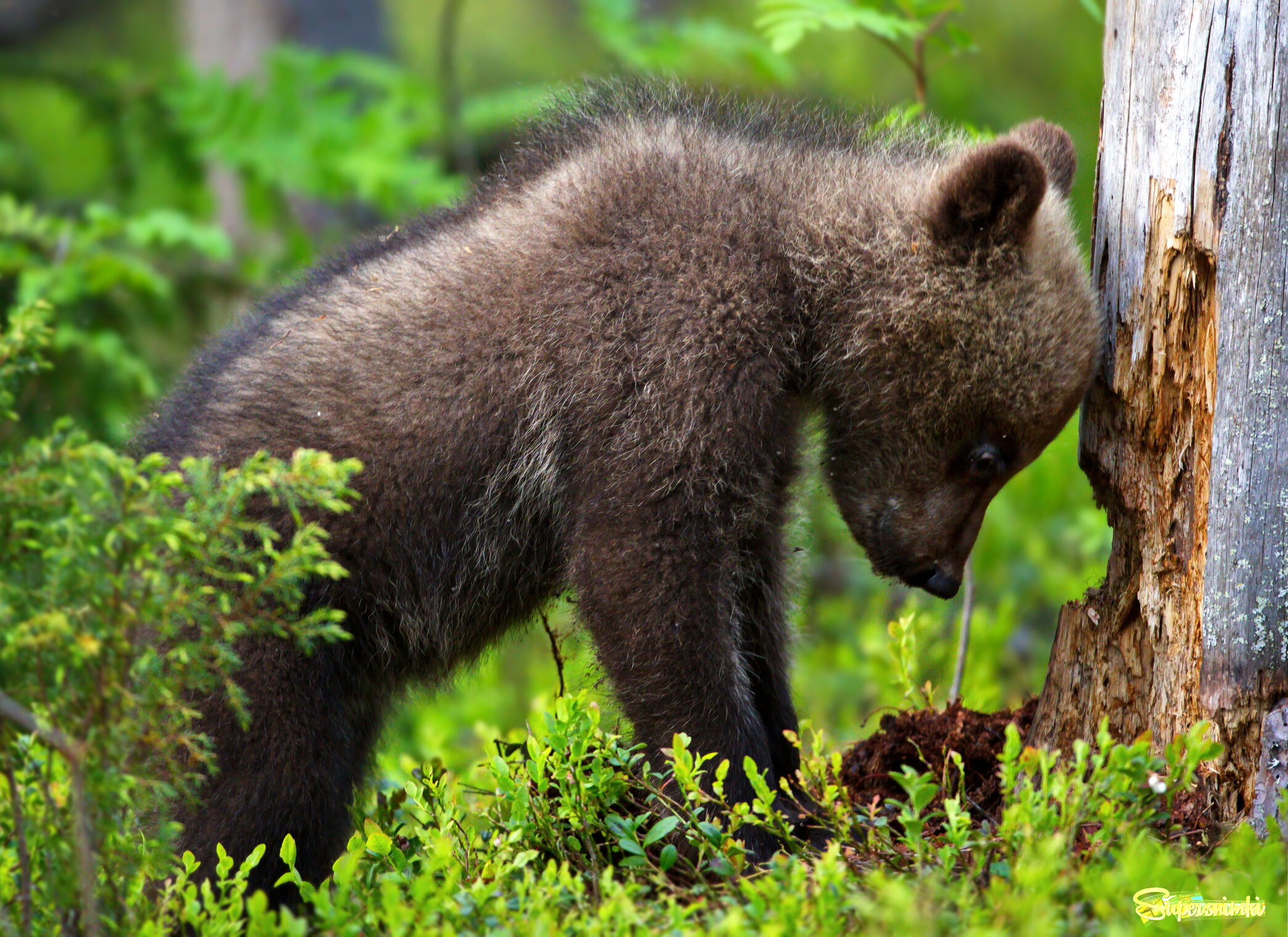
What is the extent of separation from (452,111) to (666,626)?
6.50 metres

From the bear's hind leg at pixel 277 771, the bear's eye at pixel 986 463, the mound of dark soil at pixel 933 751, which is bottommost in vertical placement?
the mound of dark soil at pixel 933 751

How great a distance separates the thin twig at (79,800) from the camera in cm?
232

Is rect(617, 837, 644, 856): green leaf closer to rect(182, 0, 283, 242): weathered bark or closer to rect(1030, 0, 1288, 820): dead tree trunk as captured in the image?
rect(1030, 0, 1288, 820): dead tree trunk

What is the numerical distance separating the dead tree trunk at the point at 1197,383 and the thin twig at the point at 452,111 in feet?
19.0

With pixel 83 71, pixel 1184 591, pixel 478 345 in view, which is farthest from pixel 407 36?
pixel 1184 591

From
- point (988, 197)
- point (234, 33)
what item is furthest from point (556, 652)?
point (234, 33)

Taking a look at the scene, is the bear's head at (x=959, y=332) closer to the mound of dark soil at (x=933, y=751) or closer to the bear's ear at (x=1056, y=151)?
the bear's ear at (x=1056, y=151)

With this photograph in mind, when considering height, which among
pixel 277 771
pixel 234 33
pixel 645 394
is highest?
pixel 234 33

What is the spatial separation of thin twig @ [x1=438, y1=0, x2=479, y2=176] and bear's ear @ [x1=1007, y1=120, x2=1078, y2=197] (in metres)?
5.16

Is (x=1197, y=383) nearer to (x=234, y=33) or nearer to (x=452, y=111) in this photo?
(x=452, y=111)

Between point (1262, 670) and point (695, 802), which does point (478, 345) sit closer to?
point (695, 802)

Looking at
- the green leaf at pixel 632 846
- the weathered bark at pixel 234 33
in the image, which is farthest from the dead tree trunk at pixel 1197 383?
the weathered bark at pixel 234 33

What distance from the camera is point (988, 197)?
3.56m

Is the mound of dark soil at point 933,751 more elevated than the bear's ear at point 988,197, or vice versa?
the bear's ear at point 988,197
